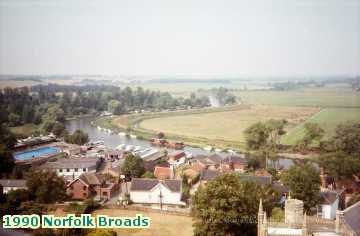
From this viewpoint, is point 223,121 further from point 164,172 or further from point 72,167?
point 72,167

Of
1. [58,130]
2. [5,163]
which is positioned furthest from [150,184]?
[58,130]

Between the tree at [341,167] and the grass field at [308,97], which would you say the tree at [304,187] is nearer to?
the tree at [341,167]

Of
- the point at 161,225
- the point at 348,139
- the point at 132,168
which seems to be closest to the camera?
the point at 161,225

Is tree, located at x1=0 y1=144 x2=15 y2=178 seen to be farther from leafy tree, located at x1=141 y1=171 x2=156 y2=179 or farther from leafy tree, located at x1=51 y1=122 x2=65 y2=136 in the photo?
leafy tree, located at x1=51 y1=122 x2=65 y2=136

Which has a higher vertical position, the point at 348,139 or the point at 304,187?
the point at 348,139

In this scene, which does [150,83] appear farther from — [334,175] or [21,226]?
[21,226]

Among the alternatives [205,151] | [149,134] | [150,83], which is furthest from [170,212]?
[150,83]
